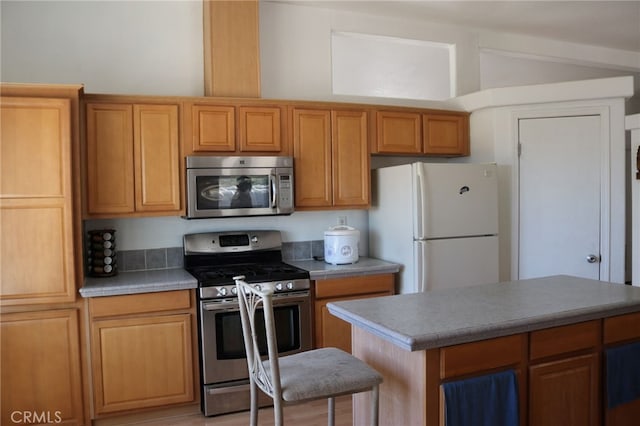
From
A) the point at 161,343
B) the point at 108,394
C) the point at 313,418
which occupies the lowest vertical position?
the point at 313,418

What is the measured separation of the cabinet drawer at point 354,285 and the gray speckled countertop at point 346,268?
3 cm

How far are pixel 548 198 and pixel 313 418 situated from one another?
8.39 feet

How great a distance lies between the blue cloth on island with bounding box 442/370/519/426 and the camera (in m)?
1.90

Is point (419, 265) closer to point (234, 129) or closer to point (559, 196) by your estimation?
point (559, 196)

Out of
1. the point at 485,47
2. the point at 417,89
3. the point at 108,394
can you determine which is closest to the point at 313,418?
the point at 108,394

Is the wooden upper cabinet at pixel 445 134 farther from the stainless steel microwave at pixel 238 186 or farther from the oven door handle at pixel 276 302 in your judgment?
the oven door handle at pixel 276 302

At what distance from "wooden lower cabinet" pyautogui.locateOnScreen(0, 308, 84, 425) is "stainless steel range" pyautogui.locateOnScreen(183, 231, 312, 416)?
2.47 feet

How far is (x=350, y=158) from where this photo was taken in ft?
12.9

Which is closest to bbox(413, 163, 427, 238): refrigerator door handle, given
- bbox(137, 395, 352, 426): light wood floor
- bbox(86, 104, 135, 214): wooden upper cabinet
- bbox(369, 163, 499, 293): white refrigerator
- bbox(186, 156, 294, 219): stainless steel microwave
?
bbox(369, 163, 499, 293): white refrigerator

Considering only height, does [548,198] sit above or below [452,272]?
above

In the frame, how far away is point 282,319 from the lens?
135 inches

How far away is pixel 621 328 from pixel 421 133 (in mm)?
2266

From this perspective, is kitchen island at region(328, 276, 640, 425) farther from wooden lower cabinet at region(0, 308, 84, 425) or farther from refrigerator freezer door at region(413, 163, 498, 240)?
wooden lower cabinet at region(0, 308, 84, 425)

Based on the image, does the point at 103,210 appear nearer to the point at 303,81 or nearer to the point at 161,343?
the point at 161,343
